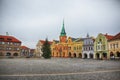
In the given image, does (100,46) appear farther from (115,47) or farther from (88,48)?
(115,47)

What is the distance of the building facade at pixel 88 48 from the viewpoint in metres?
21.6

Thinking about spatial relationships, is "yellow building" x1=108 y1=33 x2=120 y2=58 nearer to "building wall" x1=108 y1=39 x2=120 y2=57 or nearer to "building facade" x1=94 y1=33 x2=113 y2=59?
"building wall" x1=108 y1=39 x2=120 y2=57

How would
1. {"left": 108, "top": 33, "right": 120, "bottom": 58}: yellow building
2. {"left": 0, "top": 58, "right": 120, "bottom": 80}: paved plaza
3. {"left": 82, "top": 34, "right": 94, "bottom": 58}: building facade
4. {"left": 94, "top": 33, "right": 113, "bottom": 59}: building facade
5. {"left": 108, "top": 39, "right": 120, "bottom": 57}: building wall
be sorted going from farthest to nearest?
1. {"left": 82, "top": 34, "right": 94, "bottom": 58}: building facade
2. {"left": 94, "top": 33, "right": 113, "bottom": 59}: building facade
3. {"left": 108, "top": 39, "right": 120, "bottom": 57}: building wall
4. {"left": 108, "top": 33, "right": 120, "bottom": 58}: yellow building
5. {"left": 0, "top": 58, "right": 120, "bottom": 80}: paved plaza

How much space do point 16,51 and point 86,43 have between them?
56.6 feet

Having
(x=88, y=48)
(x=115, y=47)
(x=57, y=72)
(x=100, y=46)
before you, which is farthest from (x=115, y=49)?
(x=57, y=72)

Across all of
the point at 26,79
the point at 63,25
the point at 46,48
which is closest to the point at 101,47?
the point at 46,48

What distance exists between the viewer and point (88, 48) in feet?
73.8

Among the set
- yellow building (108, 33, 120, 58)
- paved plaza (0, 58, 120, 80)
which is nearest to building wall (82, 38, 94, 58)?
yellow building (108, 33, 120, 58)

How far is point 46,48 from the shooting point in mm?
12633

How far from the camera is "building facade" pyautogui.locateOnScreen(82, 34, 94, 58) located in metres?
21.6

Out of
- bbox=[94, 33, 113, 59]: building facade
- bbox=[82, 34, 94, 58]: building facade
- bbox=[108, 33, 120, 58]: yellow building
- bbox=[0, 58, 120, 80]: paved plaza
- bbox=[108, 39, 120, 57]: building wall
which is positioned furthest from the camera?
bbox=[82, 34, 94, 58]: building facade

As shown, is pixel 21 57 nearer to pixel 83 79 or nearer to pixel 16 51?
pixel 16 51

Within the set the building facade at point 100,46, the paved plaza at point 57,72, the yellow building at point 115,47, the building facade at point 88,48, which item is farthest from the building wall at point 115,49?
the paved plaza at point 57,72

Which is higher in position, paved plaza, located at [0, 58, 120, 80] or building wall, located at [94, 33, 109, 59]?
building wall, located at [94, 33, 109, 59]
